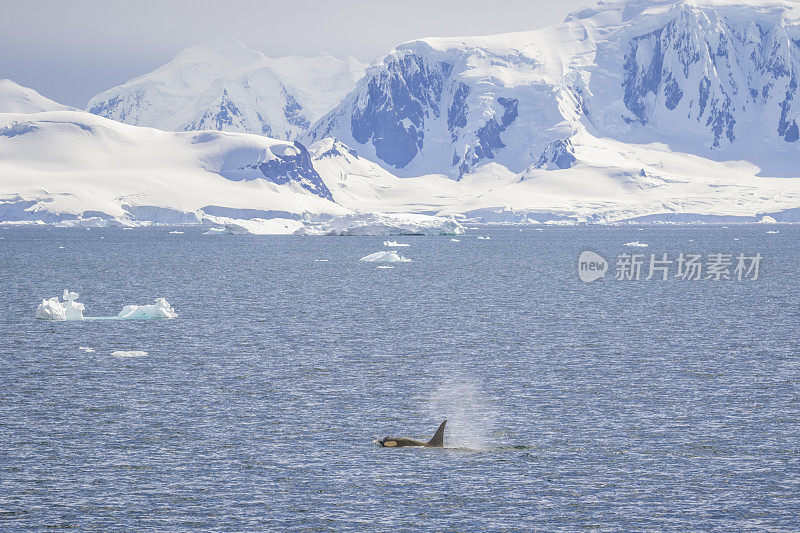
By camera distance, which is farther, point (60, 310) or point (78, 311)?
point (60, 310)

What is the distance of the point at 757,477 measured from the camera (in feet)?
113

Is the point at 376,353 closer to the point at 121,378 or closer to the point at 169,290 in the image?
the point at 121,378

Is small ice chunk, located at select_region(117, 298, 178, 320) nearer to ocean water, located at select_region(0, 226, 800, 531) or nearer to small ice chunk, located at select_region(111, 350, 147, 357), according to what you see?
ocean water, located at select_region(0, 226, 800, 531)

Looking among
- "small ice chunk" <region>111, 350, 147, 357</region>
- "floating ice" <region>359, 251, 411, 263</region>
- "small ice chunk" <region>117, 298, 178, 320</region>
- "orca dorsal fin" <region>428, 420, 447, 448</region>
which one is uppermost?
"orca dorsal fin" <region>428, 420, 447, 448</region>

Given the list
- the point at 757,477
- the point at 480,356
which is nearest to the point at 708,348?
the point at 480,356

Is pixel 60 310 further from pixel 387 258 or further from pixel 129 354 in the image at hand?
pixel 387 258

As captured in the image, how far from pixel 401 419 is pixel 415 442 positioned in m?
4.99

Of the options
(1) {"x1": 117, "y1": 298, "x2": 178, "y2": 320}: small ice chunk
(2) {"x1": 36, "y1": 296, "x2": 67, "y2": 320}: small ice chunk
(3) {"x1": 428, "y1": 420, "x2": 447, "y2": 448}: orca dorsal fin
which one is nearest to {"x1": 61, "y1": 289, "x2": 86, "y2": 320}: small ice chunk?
(2) {"x1": 36, "y1": 296, "x2": 67, "y2": 320}: small ice chunk

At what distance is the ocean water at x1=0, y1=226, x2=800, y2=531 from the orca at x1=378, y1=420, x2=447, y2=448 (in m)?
0.55

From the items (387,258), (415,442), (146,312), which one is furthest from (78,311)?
(387,258)

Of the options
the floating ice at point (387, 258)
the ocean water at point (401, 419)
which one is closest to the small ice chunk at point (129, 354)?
the ocean water at point (401, 419)

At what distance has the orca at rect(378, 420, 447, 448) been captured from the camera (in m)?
37.9

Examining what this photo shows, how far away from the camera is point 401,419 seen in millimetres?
43156

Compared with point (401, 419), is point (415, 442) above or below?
above
